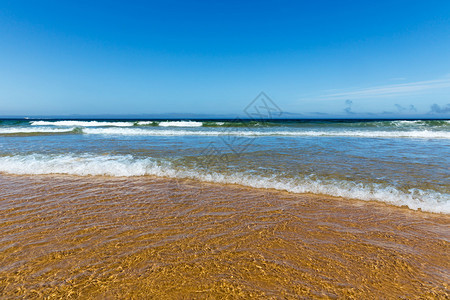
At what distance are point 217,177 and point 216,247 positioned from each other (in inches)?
120

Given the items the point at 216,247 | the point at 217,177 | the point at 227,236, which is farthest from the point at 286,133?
the point at 216,247

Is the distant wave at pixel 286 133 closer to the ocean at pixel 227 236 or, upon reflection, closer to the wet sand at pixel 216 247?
the ocean at pixel 227 236

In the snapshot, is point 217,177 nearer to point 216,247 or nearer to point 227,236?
point 227,236

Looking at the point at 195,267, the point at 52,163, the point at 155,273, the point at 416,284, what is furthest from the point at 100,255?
the point at 52,163

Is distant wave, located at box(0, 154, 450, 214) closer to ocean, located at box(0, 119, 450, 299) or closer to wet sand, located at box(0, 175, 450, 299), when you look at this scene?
Result: ocean, located at box(0, 119, 450, 299)

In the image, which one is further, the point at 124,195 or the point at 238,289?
the point at 124,195

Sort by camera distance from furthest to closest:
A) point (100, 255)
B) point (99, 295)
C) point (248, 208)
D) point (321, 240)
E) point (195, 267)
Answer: point (248, 208), point (321, 240), point (100, 255), point (195, 267), point (99, 295)

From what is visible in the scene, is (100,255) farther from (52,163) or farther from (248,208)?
(52,163)

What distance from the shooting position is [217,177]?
5867 mm

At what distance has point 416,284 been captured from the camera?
2.29m

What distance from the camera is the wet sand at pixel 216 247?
7.29 ft

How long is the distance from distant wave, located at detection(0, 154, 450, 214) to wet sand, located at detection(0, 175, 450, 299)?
1.29 ft

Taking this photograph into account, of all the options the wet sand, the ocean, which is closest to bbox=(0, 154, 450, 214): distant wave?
the ocean

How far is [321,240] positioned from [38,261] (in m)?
3.51
